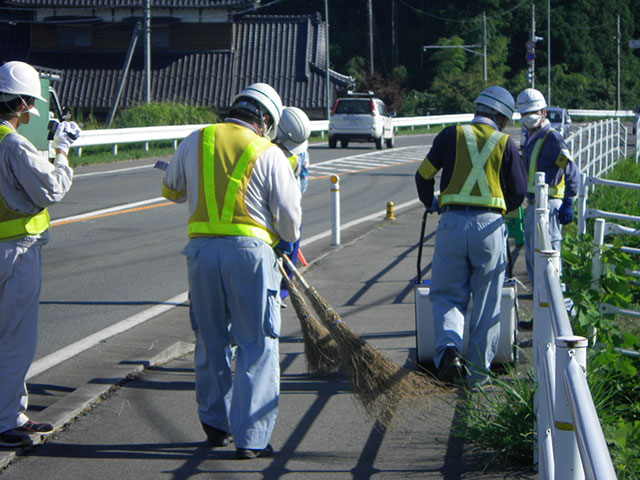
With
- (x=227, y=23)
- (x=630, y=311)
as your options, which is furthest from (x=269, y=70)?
(x=630, y=311)

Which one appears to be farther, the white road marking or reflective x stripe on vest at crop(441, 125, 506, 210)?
the white road marking

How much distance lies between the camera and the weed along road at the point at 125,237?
8.80 meters

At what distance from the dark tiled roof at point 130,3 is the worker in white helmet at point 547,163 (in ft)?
130

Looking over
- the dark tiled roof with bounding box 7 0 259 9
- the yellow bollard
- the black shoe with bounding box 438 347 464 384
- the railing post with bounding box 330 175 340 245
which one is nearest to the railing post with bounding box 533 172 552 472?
the black shoe with bounding box 438 347 464 384

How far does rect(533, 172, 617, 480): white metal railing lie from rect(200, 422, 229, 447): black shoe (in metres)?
1.67

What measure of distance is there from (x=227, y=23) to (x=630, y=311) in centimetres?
4454

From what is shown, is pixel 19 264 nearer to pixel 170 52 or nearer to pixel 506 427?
pixel 506 427

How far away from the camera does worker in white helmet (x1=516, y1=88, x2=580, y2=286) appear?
7973mm

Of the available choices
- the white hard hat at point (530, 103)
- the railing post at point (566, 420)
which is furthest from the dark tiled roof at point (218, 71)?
the railing post at point (566, 420)

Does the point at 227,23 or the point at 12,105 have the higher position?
the point at 227,23

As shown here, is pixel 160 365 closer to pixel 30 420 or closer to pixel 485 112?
pixel 30 420

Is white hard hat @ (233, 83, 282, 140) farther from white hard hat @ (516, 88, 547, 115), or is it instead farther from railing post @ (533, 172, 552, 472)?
white hard hat @ (516, 88, 547, 115)

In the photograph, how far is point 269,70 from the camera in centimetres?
4997

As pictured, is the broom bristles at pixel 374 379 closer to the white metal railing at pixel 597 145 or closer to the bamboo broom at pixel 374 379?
the bamboo broom at pixel 374 379
